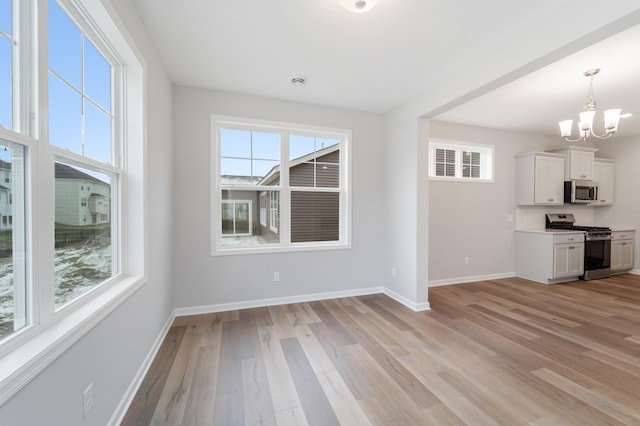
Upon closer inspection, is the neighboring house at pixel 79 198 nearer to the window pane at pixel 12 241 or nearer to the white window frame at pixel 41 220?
the white window frame at pixel 41 220

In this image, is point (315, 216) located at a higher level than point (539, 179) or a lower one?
lower

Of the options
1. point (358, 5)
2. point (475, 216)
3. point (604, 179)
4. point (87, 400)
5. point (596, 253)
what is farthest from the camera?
point (604, 179)

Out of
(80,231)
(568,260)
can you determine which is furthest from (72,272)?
(568,260)

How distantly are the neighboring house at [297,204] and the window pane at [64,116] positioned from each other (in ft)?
6.32

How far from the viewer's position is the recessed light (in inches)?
113

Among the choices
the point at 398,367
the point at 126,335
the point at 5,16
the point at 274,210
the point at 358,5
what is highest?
the point at 358,5

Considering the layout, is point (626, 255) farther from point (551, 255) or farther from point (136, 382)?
point (136, 382)

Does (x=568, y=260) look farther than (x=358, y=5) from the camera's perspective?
Yes

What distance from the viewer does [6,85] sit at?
977mm

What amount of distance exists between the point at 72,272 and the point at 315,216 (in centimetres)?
273

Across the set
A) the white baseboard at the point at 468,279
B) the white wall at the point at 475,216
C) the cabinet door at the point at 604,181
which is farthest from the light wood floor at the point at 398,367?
the cabinet door at the point at 604,181

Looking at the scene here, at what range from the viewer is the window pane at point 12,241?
3.12ft

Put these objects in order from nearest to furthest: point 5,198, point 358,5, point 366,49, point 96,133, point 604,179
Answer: point 5,198 → point 96,133 → point 358,5 → point 366,49 → point 604,179

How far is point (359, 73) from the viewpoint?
109 inches
